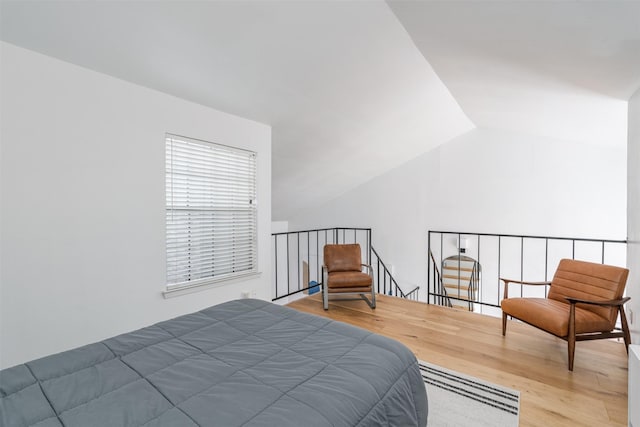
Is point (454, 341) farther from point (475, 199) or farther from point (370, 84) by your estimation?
point (475, 199)

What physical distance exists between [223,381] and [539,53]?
2771 millimetres

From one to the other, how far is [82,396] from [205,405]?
0.46 m

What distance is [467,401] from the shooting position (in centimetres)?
208

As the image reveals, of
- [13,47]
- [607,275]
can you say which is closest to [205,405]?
[13,47]

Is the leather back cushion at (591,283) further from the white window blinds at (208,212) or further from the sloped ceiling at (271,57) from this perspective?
the white window blinds at (208,212)

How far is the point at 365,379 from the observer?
4.05 ft

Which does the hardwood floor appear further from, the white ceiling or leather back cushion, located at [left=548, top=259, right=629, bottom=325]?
the white ceiling

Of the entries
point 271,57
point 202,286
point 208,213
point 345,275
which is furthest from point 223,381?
point 345,275

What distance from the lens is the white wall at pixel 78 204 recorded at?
1.83 metres

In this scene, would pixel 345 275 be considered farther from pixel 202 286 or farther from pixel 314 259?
pixel 314 259

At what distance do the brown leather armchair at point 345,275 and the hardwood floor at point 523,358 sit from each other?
25cm

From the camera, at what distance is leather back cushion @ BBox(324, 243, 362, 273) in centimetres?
433

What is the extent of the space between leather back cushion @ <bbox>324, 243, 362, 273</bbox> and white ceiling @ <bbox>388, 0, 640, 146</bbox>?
8.14 feet

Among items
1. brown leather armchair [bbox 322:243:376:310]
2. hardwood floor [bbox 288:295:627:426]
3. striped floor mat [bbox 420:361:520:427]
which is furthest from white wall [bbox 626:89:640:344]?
brown leather armchair [bbox 322:243:376:310]
